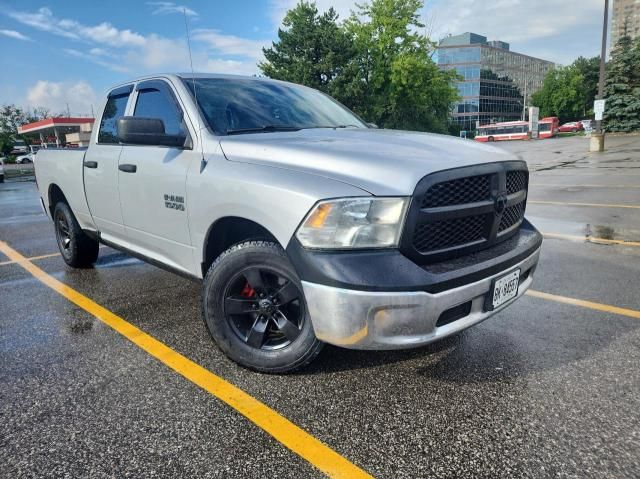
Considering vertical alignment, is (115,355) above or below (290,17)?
below

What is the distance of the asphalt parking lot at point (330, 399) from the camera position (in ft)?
6.76

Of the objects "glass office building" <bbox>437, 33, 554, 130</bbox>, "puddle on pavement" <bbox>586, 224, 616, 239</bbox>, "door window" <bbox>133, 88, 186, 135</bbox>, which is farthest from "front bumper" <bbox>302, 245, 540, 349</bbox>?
"glass office building" <bbox>437, 33, 554, 130</bbox>

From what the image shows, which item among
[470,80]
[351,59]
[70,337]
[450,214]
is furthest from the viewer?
[470,80]

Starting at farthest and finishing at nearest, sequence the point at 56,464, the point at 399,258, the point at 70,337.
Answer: the point at 70,337, the point at 399,258, the point at 56,464

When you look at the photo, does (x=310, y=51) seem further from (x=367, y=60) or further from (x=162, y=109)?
(x=162, y=109)

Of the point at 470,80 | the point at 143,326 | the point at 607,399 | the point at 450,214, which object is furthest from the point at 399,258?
the point at 470,80

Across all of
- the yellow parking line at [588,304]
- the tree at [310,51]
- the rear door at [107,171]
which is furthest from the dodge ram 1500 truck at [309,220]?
the tree at [310,51]

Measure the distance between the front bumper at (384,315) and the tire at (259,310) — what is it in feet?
0.78

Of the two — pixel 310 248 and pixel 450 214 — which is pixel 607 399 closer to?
pixel 450 214

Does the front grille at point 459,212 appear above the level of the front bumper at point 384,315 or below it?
above

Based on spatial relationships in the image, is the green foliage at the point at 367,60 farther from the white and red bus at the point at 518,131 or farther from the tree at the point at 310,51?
the white and red bus at the point at 518,131

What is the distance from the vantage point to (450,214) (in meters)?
2.38

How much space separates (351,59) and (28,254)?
40033mm

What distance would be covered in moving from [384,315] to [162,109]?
2.39 m
